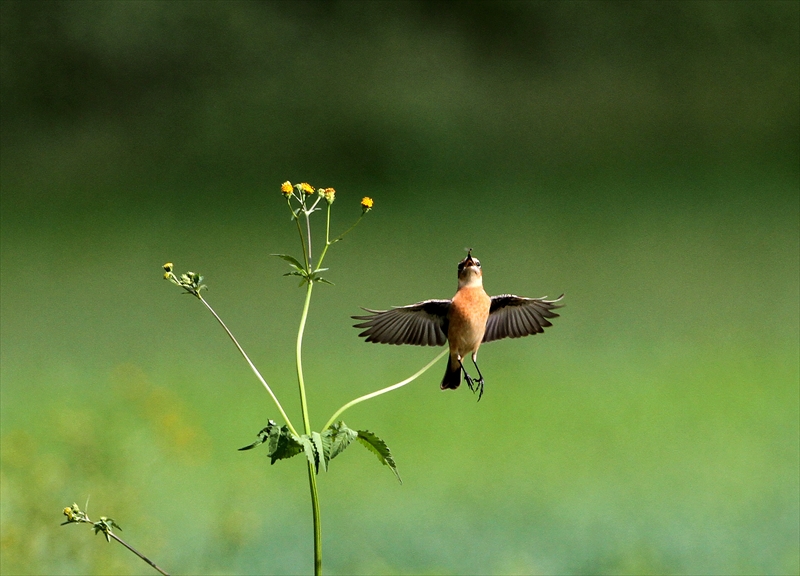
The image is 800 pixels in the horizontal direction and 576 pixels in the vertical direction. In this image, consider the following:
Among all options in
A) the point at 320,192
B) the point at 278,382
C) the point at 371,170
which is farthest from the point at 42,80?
the point at 320,192

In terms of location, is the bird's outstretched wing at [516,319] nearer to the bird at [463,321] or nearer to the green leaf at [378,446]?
the bird at [463,321]

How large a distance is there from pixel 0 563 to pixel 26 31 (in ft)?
9.65

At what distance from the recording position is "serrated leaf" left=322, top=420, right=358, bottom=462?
1.94 ft

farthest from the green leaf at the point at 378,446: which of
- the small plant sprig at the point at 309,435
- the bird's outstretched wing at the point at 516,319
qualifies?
the bird's outstretched wing at the point at 516,319

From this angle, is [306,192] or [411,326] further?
[411,326]

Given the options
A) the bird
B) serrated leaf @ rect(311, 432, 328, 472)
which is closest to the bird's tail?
the bird

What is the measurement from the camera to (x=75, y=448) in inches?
49.6

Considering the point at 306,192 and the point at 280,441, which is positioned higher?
the point at 306,192

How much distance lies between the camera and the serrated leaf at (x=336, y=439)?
0.59 m

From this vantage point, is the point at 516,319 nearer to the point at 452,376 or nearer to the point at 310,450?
the point at 452,376

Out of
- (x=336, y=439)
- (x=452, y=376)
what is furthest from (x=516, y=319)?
(x=336, y=439)

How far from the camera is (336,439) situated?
600 millimetres

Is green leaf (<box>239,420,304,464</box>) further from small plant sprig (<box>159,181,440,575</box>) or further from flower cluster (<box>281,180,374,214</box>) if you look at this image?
→ flower cluster (<box>281,180,374,214</box>)

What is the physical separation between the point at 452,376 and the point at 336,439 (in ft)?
0.40
